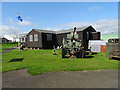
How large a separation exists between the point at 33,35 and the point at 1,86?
2461 centimetres

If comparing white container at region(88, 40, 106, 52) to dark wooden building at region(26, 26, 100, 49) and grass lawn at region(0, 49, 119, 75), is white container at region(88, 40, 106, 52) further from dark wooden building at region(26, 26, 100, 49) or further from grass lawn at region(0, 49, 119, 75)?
grass lawn at region(0, 49, 119, 75)

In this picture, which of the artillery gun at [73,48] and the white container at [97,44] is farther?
the white container at [97,44]

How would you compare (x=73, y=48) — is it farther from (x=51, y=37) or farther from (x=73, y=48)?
(x=51, y=37)

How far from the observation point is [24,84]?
17.7 feet

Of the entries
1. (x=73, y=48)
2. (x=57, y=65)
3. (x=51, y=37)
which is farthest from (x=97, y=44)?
(x=57, y=65)

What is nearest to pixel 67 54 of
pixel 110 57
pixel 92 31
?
pixel 110 57

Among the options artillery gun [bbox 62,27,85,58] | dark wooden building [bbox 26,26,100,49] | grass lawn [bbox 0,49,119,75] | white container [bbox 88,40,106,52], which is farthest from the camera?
dark wooden building [bbox 26,26,100,49]

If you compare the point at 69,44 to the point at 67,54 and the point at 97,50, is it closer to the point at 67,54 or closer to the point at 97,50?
the point at 67,54

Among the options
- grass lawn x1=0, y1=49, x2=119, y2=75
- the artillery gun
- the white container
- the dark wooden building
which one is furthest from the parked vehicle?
the dark wooden building

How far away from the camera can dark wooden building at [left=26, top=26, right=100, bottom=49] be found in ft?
81.3

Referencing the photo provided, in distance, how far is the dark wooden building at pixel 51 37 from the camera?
2477 cm

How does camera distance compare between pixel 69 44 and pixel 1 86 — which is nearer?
pixel 1 86

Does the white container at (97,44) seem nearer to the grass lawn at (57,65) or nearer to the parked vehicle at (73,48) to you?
the parked vehicle at (73,48)

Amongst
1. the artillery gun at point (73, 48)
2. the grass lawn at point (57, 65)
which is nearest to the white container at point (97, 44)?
the artillery gun at point (73, 48)
